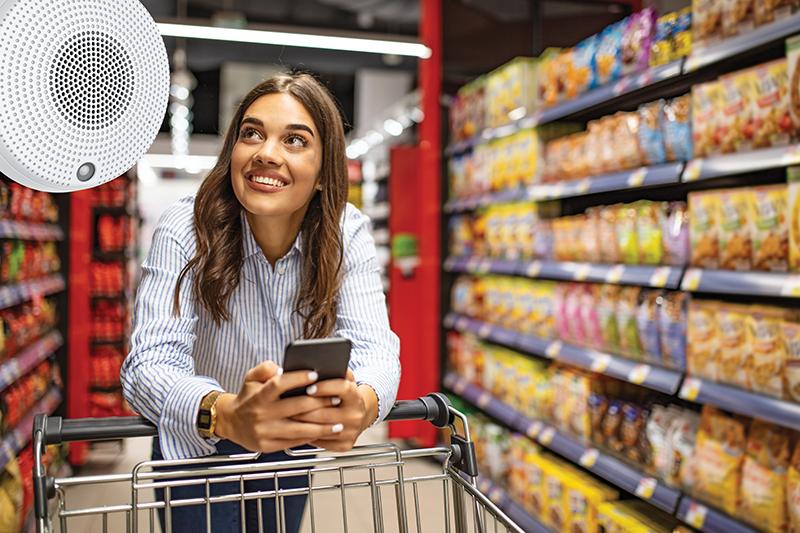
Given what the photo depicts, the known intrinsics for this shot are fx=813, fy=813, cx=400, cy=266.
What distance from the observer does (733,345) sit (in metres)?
2.64

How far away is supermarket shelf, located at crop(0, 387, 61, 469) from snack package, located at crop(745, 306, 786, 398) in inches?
104

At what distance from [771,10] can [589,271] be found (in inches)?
52.2

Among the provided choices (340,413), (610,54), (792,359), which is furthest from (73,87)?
(610,54)

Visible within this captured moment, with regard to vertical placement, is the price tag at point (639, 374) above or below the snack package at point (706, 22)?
below

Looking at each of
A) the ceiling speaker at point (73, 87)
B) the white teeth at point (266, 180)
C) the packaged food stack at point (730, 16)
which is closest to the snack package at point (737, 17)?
the packaged food stack at point (730, 16)

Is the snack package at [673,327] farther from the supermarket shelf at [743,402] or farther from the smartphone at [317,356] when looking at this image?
the smartphone at [317,356]

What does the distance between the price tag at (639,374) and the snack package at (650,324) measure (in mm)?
64

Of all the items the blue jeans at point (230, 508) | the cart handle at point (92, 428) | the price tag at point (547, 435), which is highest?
the cart handle at point (92, 428)

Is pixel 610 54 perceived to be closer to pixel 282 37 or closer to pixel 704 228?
pixel 704 228

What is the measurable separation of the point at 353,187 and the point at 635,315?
5100mm

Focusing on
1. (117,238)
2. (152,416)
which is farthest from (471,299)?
(152,416)

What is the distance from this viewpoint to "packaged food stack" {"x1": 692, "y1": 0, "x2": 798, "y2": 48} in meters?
2.46

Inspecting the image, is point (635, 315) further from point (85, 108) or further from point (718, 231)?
point (85, 108)

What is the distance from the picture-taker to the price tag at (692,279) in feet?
9.01
